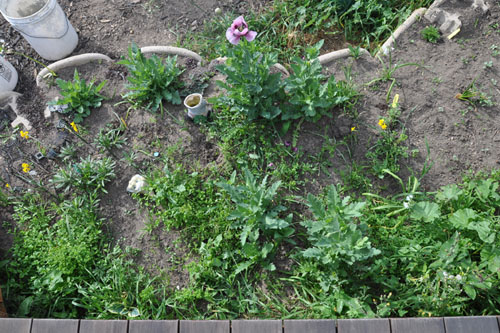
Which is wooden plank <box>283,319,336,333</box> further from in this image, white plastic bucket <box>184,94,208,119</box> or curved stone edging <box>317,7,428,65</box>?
curved stone edging <box>317,7,428,65</box>

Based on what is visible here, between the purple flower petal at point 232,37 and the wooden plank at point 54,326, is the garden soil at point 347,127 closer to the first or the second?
the purple flower petal at point 232,37

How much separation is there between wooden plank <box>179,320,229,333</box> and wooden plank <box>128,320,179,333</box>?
2.0 inches

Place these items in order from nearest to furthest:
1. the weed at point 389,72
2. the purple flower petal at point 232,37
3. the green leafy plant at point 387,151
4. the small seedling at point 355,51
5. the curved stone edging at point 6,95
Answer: the green leafy plant at point 387,151 → the purple flower petal at point 232,37 → the weed at point 389,72 → the small seedling at point 355,51 → the curved stone edging at point 6,95

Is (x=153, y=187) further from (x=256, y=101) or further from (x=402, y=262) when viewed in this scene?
(x=402, y=262)

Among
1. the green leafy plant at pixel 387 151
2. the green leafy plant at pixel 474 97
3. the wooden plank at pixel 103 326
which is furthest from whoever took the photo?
the green leafy plant at pixel 474 97

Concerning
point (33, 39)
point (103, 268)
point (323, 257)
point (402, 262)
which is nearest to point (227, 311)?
point (323, 257)

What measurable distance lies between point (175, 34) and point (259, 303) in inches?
107

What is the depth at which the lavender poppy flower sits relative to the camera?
10.9 feet

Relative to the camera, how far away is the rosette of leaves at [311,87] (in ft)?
10.5

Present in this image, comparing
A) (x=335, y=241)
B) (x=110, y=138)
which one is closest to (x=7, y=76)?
(x=110, y=138)

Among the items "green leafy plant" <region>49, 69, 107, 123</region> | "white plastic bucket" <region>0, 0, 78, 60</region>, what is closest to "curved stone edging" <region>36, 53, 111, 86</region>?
"white plastic bucket" <region>0, 0, 78, 60</region>

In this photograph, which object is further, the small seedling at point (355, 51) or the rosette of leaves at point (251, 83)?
the small seedling at point (355, 51)

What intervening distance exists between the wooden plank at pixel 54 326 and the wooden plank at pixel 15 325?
0.14ft

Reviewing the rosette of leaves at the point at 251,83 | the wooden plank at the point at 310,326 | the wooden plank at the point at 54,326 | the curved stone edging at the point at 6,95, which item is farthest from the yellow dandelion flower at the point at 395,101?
the curved stone edging at the point at 6,95
